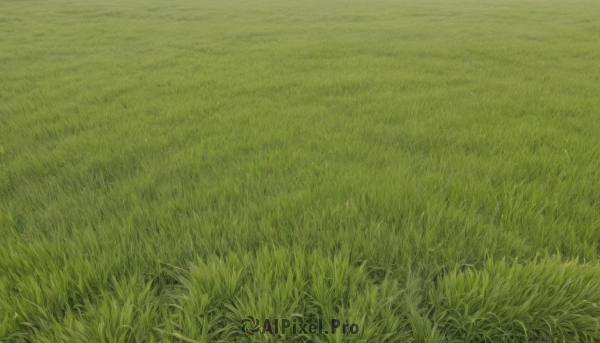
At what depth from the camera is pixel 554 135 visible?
11.6 feet

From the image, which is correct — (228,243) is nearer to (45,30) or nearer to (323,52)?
(323,52)

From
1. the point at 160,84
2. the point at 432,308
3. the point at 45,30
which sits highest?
the point at 45,30

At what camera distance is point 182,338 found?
4.48ft

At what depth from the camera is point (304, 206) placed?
2.36m

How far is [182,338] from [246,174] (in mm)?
1733

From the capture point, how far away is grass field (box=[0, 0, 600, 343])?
1.48 m

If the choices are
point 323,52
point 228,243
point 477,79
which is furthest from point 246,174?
point 323,52

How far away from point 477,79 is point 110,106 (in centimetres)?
658

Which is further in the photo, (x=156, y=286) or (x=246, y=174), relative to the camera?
(x=246, y=174)

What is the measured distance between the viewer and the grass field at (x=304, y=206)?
1.48 metres

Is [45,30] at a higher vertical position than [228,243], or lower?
higher

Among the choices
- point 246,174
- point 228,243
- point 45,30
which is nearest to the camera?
point 228,243

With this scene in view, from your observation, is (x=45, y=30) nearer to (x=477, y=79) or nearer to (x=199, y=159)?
(x=199, y=159)

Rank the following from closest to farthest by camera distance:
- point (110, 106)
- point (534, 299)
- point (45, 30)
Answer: point (534, 299)
point (110, 106)
point (45, 30)
